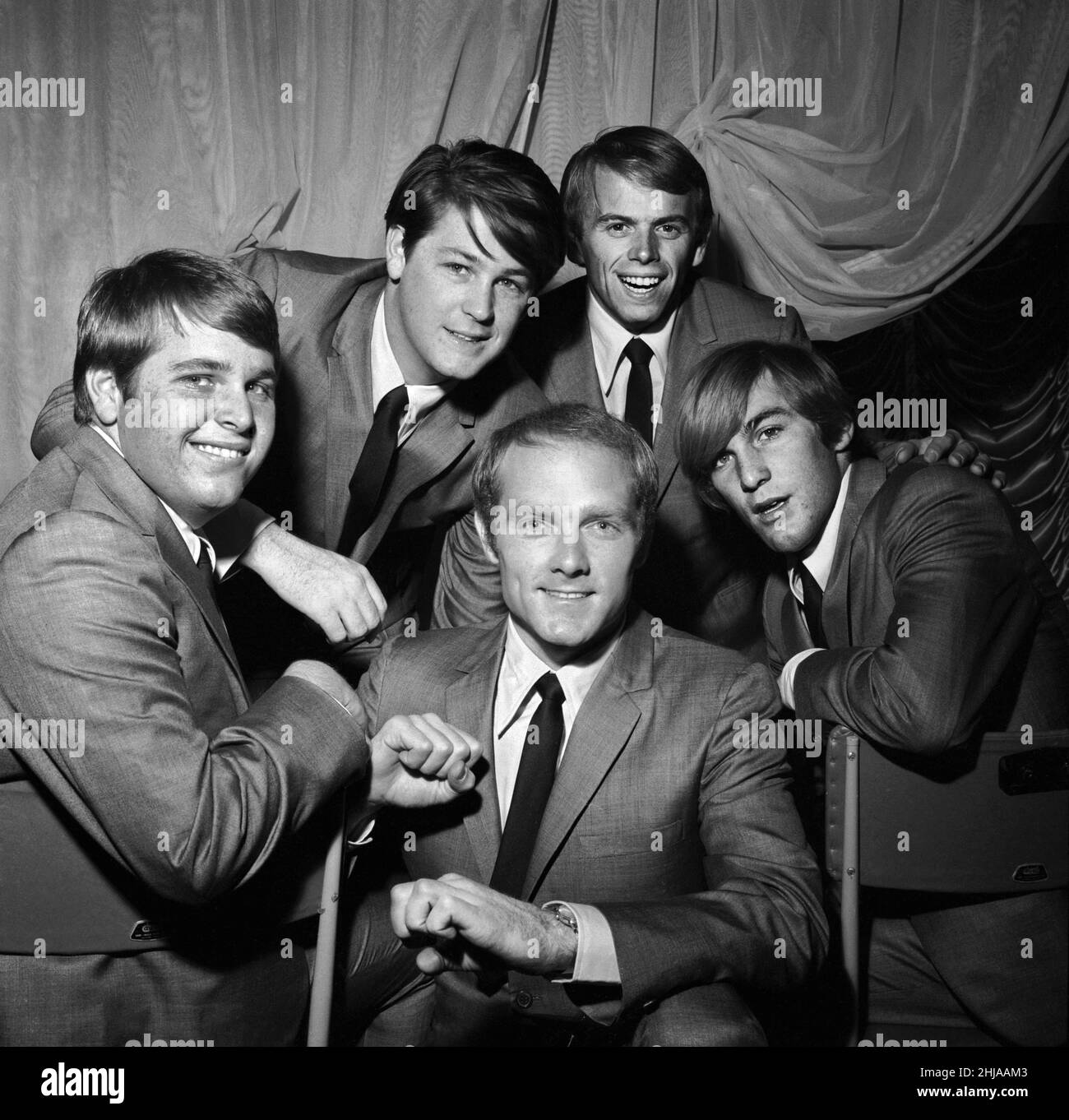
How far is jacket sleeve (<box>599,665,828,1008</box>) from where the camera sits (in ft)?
6.86

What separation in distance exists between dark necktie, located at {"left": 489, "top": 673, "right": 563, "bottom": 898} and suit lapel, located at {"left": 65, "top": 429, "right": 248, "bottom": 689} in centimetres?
61

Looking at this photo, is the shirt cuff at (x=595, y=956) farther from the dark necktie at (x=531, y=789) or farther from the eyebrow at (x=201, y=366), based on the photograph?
the eyebrow at (x=201, y=366)

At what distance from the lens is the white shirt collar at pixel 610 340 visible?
303cm

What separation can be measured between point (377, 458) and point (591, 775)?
951 mm

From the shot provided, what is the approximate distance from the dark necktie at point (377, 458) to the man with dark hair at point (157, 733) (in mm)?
487

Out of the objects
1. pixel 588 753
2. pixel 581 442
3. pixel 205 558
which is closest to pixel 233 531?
pixel 205 558

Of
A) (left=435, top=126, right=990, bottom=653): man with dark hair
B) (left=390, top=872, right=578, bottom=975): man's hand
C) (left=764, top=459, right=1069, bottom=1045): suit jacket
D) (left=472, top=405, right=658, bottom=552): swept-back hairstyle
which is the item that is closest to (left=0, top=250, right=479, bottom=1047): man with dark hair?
(left=390, top=872, right=578, bottom=975): man's hand

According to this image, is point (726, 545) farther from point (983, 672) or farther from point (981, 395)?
→ point (981, 395)

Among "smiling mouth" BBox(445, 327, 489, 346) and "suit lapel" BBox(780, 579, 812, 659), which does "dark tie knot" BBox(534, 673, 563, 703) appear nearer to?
"suit lapel" BBox(780, 579, 812, 659)

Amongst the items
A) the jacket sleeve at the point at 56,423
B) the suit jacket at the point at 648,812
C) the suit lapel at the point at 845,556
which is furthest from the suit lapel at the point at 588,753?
the jacket sleeve at the point at 56,423

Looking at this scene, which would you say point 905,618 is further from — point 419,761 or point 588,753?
point 419,761

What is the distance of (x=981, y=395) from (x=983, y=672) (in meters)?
1.48

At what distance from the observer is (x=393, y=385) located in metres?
2.94
